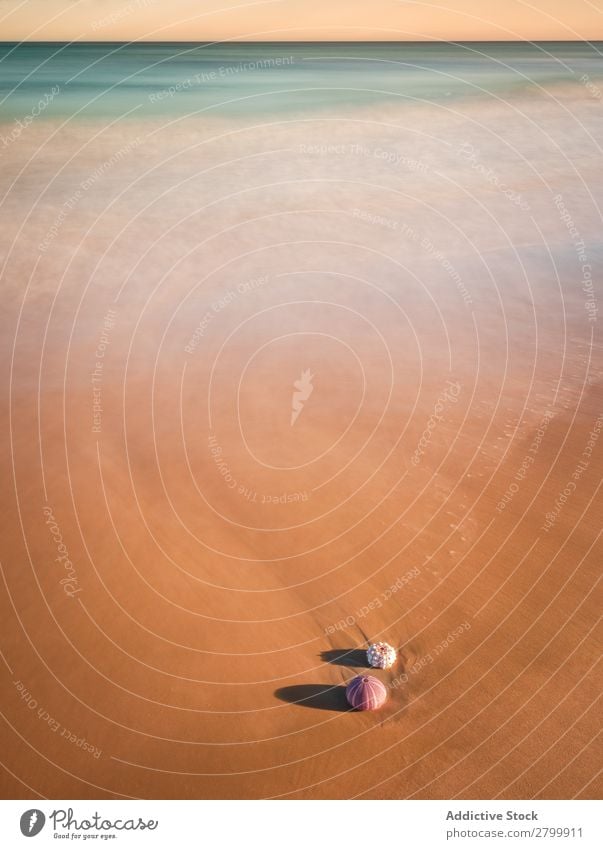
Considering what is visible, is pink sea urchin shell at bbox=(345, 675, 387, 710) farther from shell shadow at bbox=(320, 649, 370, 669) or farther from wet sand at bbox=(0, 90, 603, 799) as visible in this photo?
shell shadow at bbox=(320, 649, 370, 669)

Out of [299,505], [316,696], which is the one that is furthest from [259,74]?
[316,696]

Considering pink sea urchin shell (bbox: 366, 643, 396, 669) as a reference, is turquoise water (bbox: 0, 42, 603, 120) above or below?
above

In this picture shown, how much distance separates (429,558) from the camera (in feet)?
36.7

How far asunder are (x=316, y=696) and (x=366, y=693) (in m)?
0.66

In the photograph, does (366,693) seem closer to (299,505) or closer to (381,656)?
(381,656)

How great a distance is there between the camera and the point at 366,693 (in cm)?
893

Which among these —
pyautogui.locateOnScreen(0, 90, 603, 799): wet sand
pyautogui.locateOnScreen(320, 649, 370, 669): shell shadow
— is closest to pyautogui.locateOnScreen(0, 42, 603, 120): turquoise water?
pyautogui.locateOnScreen(0, 90, 603, 799): wet sand

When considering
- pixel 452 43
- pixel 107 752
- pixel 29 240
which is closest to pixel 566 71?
pixel 452 43

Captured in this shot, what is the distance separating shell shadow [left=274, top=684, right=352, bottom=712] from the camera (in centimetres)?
911

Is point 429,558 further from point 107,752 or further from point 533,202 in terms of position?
point 533,202

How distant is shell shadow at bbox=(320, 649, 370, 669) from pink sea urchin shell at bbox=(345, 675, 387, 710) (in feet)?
1.60

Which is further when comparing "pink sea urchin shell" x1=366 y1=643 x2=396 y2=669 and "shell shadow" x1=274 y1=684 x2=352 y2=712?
"pink sea urchin shell" x1=366 y1=643 x2=396 y2=669

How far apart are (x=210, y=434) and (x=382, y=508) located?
3.59 m

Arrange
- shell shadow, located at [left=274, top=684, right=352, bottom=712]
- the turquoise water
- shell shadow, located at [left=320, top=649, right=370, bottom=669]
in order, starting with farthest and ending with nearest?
1. the turquoise water
2. shell shadow, located at [left=320, top=649, right=370, bottom=669]
3. shell shadow, located at [left=274, top=684, right=352, bottom=712]
